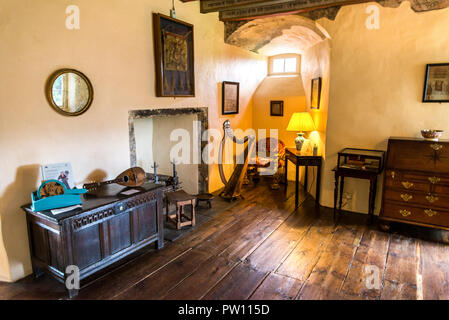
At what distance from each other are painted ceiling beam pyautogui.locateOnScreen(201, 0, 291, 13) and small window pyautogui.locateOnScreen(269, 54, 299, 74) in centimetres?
250

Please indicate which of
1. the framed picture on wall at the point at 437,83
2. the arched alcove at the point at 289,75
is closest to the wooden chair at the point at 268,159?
the arched alcove at the point at 289,75

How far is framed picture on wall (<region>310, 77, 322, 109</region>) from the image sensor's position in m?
5.11

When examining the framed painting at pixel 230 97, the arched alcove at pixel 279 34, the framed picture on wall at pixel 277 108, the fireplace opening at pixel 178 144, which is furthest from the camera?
the framed picture on wall at pixel 277 108

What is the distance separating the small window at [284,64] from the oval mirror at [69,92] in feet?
15.8

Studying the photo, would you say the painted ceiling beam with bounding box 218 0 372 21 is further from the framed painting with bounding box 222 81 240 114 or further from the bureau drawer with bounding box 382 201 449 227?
the bureau drawer with bounding box 382 201 449 227

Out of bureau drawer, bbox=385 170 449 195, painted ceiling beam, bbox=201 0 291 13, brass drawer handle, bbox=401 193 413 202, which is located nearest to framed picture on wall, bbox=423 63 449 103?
bureau drawer, bbox=385 170 449 195

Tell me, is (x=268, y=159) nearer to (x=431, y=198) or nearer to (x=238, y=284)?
(x=431, y=198)

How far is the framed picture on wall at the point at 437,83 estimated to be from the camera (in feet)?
12.4

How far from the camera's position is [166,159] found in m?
5.43

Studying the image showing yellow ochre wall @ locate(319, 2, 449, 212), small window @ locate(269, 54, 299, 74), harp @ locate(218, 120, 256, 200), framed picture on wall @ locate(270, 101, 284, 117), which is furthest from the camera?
small window @ locate(269, 54, 299, 74)

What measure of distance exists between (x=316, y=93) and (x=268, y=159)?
1.71 meters

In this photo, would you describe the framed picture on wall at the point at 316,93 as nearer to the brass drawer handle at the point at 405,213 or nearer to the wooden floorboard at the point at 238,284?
the brass drawer handle at the point at 405,213

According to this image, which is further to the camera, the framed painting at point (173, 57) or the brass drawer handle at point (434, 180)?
the framed painting at point (173, 57)

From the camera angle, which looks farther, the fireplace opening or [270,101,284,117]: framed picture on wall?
[270,101,284,117]: framed picture on wall
